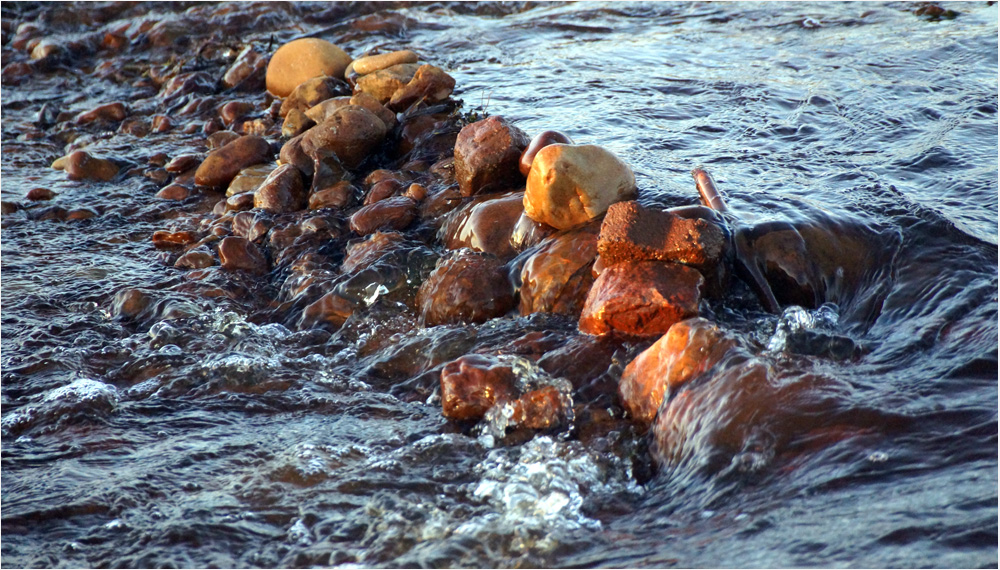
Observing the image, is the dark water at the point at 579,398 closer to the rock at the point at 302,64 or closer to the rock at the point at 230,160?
the rock at the point at 230,160

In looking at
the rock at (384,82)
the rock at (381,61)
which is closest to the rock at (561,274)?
the rock at (384,82)

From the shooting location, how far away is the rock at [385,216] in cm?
454

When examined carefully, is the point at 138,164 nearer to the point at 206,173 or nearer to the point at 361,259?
the point at 206,173

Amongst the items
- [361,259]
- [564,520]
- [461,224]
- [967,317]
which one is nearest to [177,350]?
[361,259]

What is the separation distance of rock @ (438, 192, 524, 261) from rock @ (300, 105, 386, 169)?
1238mm

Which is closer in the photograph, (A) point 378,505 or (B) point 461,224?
(A) point 378,505

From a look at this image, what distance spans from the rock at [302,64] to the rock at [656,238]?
382 cm

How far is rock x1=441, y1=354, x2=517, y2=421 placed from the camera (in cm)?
303

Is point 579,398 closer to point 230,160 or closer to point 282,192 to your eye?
point 282,192

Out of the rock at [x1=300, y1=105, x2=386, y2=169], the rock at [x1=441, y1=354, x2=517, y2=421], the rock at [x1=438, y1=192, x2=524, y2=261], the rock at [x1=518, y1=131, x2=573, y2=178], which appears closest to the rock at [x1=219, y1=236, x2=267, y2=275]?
the rock at [x1=300, y1=105, x2=386, y2=169]

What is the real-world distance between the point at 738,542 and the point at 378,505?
1.07 m

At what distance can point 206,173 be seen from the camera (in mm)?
5531

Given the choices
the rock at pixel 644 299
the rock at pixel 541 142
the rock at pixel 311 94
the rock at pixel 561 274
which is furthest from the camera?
the rock at pixel 311 94

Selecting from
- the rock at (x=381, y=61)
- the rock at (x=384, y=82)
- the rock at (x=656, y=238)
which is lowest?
the rock at (x=656, y=238)
